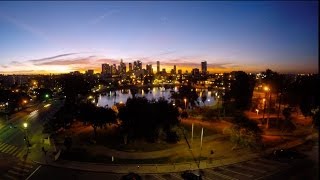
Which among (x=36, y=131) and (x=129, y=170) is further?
(x=36, y=131)

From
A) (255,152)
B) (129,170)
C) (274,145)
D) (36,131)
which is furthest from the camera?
(36,131)

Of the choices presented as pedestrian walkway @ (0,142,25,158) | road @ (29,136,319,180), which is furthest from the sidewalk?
pedestrian walkway @ (0,142,25,158)

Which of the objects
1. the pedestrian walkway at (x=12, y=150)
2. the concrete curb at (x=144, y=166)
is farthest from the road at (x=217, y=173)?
the pedestrian walkway at (x=12, y=150)

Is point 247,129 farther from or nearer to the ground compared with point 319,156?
nearer to the ground

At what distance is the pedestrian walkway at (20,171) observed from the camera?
3064 cm

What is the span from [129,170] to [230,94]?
5636 centimetres

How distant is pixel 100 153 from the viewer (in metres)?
37.0

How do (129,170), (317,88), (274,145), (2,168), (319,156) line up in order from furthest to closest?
(317,88) < (274,145) < (2,168) < (129,170) < (319,156)

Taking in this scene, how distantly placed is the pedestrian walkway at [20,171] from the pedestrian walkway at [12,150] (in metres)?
3.65

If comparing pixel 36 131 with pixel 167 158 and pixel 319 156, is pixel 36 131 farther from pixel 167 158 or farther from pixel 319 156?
pixel 319 156

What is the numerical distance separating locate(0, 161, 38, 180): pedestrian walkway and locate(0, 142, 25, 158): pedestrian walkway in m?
3.65

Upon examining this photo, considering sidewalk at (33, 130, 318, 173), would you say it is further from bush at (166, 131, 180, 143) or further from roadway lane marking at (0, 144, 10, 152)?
roadway lane marking at (0, 144, 10, 152)

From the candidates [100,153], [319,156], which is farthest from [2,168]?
[319,156]

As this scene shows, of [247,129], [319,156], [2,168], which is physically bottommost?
[2,168]
